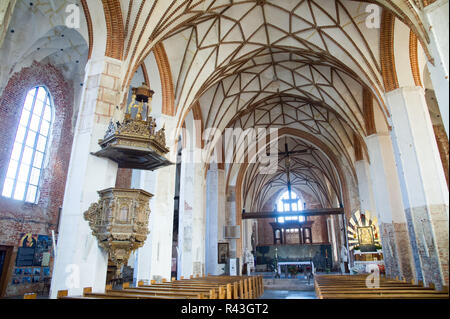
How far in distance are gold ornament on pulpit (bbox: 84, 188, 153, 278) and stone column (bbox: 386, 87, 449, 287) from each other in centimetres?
726

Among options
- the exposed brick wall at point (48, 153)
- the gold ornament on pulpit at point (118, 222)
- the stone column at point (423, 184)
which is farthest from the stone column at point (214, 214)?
the stone column at point (423, 184)

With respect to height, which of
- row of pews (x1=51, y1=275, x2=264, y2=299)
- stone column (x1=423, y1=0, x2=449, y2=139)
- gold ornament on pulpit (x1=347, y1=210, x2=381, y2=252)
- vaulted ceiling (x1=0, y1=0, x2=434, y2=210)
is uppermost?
vaulted ceiling (x1=0, y1=0, x2=434, y2=210)

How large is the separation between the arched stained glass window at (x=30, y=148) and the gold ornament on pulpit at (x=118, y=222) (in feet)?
20.1

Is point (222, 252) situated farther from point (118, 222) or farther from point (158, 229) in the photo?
point (118, 222)

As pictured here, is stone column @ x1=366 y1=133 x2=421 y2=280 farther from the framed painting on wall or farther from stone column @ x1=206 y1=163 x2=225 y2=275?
stone column @ x1=206 y1=163 x2=225 y2=275

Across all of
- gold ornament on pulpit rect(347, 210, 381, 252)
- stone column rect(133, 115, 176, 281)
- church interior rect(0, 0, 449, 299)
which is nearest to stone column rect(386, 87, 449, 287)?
church interior rect(0, 0, 449, 299)

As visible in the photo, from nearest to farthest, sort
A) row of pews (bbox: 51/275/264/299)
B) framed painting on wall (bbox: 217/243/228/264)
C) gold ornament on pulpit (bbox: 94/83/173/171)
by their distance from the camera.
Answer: row of pews (bbox: 51/275/264/299) < gold ornament on pulpit (bbox: 94/83/173/171) < framed painting on wall (bbox: 217/243/228/264)

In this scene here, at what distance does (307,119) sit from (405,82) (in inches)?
415

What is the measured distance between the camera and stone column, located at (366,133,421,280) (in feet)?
34.0

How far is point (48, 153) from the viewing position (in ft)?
41.7

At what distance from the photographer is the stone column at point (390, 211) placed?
10.4 m
